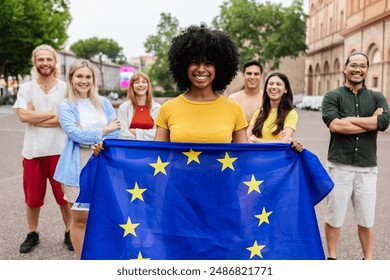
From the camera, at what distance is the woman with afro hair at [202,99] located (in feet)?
11.1

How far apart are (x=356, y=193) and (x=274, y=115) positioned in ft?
3.62

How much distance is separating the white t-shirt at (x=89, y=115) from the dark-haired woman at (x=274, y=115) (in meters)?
1.46

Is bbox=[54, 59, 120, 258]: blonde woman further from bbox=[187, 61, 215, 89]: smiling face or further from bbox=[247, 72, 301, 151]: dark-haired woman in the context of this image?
bbox=[187, 61, 215, 89]: smiling face

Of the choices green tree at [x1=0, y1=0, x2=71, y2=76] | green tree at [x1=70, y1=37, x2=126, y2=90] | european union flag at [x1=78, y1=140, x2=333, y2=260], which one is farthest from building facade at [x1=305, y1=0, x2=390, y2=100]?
green tree at [x1=70, y1=37, x2=126, y2=90]

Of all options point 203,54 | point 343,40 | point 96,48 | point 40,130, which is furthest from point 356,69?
point 96,48

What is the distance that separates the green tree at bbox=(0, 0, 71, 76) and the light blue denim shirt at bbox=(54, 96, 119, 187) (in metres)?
33.3

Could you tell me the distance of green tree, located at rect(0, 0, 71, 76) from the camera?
35656 mm

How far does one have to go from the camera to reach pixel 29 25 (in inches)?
1496

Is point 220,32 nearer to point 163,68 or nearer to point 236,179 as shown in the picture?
point 236,179

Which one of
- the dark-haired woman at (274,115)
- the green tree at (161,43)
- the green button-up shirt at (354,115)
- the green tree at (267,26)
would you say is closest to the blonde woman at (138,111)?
the dark-haired woman at (274,115)

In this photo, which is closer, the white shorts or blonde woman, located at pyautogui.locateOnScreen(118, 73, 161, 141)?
the white shorts

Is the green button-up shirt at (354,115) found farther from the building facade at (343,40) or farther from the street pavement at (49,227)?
the building facade at (343,40)

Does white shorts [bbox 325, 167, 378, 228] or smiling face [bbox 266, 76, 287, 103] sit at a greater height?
smiling face [bbox 266, 76, 287, 103]

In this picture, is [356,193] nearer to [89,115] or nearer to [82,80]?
[89,115]
